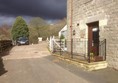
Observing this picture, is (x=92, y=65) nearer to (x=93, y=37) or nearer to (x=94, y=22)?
(x=93, y=37)

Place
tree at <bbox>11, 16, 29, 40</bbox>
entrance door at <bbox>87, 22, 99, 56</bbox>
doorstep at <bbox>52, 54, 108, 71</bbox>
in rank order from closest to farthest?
1. doorstep at <bbox>52, 54, 108, 71</bbox>
2. entrance door at <bbox>87, 22, 99, 56</bbox>
3. tree at <bbox>11, 16, 29, 40</bbox>

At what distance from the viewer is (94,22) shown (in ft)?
40.3

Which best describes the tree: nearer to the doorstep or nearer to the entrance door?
the entrance door

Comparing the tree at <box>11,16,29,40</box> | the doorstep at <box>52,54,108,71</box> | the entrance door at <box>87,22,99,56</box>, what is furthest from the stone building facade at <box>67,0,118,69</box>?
the tree at <box>11,16,29,40</box>

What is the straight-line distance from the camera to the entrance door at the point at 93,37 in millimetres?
12158

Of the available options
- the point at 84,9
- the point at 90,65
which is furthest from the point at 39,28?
the point at 90,65

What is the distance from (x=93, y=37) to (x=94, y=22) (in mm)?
1045

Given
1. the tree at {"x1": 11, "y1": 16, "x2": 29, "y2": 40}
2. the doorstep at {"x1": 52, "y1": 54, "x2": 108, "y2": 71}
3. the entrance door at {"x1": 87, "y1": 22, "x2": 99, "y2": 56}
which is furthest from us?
the tree at {"x1": 11, "y1": 16, "x2": 29, "y2": 40}

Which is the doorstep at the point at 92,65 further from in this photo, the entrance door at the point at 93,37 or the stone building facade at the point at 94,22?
the entrance door at the point at 93,37

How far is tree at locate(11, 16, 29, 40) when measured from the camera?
46.4 meters

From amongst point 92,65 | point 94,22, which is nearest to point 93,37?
point 94,22

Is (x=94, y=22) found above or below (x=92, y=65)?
above

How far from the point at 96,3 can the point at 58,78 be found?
5.37m

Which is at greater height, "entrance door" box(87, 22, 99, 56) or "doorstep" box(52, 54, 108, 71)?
"entrance door" box(87, 22, 99, 56)
